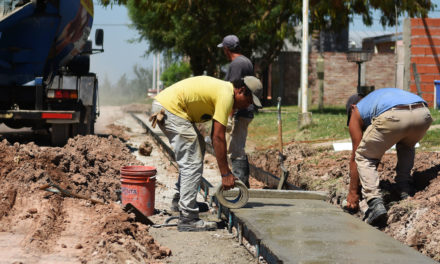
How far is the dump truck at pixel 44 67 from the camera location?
432 inches

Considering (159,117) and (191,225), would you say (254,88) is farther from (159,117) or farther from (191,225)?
(191,225)

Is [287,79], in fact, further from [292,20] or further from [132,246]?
[132,246]

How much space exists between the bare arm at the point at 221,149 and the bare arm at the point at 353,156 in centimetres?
134

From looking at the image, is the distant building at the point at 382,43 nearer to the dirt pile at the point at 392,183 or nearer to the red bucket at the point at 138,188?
the dirt pile at the point at 392,183

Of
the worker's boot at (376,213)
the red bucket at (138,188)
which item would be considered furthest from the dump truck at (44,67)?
the worker's boot at (376,213)

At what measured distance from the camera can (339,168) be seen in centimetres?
838

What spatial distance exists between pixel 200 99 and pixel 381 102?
6.03ft

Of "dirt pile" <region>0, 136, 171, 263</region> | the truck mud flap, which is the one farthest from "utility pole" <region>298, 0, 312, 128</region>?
"dirt pile" <region>0, 136, 171, 263</region>

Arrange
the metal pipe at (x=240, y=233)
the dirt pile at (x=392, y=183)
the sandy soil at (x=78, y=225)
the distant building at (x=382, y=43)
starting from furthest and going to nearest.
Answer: the distant building at (x=382, y=43) < the metal pipe at (x=240, y=233) < the dirt pile at (x=392, y=183) < the sandy soil at (x=78, y=225)

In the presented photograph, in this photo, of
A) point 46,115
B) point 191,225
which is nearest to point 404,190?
point 191,225

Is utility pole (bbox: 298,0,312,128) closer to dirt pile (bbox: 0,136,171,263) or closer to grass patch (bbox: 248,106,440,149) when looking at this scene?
grass patch (bbox: 248,106,440,149)

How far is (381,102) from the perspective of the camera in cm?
585

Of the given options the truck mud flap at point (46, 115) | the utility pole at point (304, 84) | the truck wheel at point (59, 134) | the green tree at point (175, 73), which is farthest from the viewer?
the green tree at point (175, 73)

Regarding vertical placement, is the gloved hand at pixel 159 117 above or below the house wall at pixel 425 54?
below
